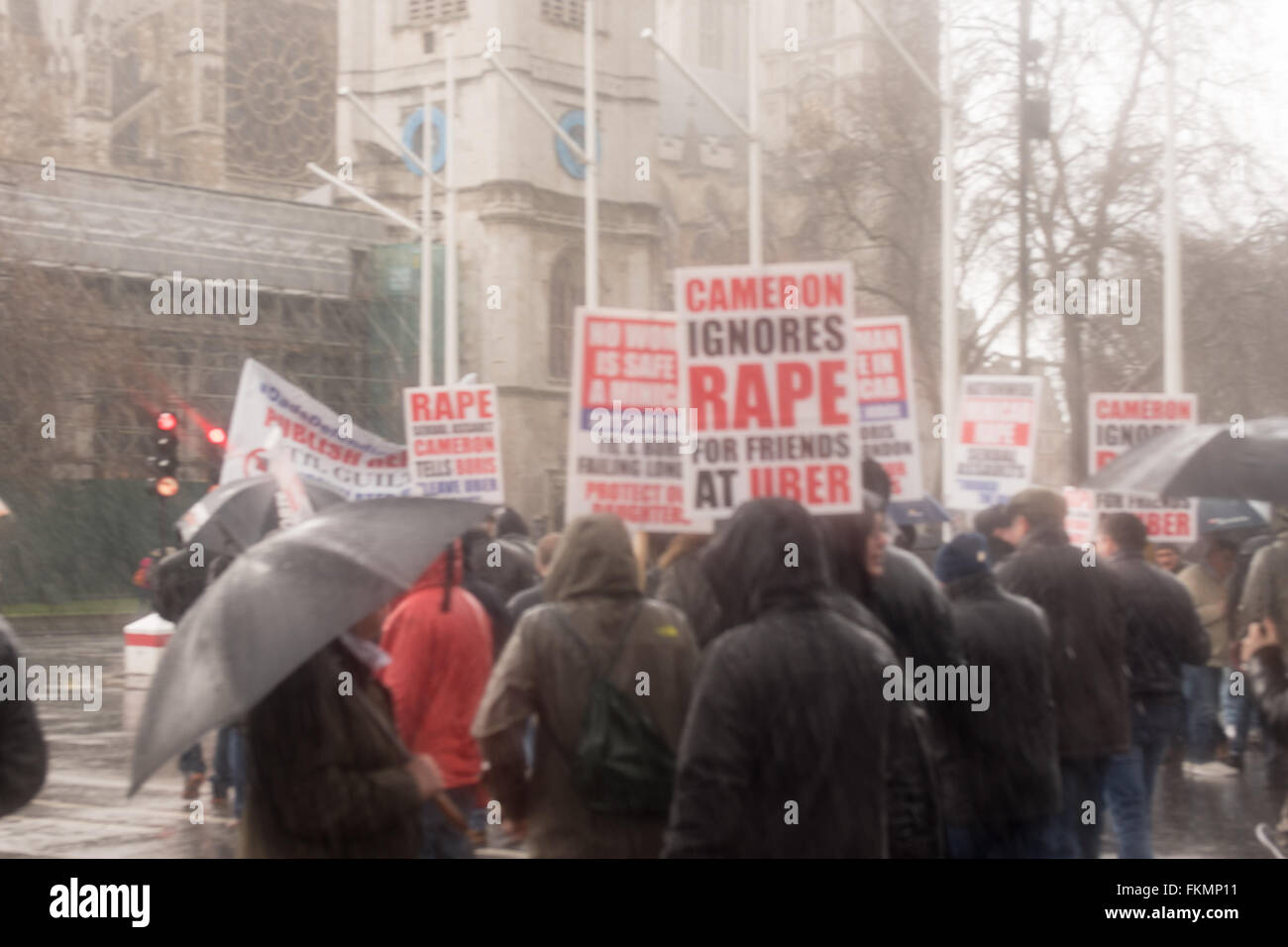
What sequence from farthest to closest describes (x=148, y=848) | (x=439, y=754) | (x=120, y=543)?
(x=120, y=543)
(x=148, y=848)
(x=439, y=754)

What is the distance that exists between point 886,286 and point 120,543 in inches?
699

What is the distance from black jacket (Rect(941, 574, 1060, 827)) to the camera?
22.0 feet

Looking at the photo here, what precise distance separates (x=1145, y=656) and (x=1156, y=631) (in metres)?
0.13

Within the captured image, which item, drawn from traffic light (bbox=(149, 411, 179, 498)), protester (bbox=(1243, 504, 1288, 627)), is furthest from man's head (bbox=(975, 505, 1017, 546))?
traffic light (bbox=(149, 411, 179, 498))

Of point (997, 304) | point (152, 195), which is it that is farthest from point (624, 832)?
point (152, 195)

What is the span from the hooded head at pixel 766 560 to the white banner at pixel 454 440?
8.59 meters

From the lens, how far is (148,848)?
418 inches

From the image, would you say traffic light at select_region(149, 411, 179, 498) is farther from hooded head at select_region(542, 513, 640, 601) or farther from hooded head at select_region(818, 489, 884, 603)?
hooded head at select_region(542, 513, 640, 601)

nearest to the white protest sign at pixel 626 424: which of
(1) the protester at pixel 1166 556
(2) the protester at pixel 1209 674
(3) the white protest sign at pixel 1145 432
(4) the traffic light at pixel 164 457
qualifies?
(3) the white protest sign at pixel 1145 432

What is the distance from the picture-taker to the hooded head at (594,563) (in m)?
5.64

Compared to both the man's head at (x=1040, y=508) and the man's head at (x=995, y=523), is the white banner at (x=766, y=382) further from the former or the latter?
the man's head at (x=995, y=523)

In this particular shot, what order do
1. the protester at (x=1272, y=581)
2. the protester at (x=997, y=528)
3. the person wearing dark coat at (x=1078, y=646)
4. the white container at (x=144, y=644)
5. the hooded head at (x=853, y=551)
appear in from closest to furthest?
the hooded head at (x=853, y=551), the person wearing dark coat at (x=1078, y=646), the protester at (x=997, y=528), the protester at (x=1272, y=581), the white container at (x=144, y=644)

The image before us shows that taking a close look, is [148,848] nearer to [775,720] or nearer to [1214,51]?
[775,720]

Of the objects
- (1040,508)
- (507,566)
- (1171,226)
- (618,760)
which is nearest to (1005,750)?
(1040,508)
